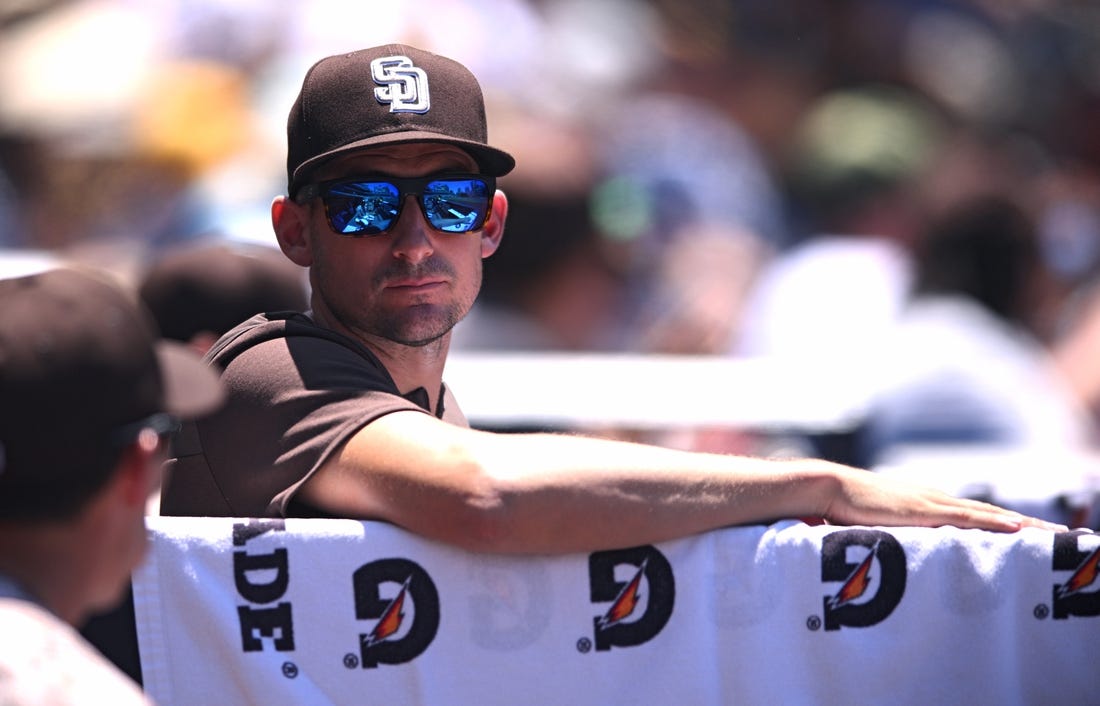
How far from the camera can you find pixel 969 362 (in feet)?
18.0

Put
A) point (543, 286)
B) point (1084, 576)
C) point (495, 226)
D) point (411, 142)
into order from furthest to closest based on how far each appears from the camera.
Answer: point (543, 286) < point (495, 226) < point (411, 142) < point (1084, 576)

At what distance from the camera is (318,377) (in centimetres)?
264

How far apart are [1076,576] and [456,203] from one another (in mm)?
1375

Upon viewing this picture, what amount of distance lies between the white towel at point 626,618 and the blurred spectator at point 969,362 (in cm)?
238

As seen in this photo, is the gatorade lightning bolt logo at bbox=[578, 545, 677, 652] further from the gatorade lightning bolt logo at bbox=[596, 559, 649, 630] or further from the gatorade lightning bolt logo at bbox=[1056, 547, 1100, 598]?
the gatorade lightning bolt logo at bbox=[1056, 547, 1100, 598]

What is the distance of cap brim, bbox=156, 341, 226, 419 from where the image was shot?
6.32ft

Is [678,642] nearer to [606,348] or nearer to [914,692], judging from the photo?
[914,692]

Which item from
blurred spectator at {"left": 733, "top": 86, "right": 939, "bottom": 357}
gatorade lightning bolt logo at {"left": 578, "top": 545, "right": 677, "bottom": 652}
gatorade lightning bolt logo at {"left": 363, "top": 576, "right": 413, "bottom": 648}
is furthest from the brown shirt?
blurred spectator at {"left": 733, "top": 86, "right": 939, "bottom": 357}

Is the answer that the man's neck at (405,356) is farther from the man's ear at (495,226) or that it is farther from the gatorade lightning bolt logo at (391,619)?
the gatorade lightning bolt logo at (391,619)

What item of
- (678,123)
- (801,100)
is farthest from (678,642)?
(801,100)

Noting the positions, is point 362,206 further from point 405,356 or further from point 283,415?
point 283,415

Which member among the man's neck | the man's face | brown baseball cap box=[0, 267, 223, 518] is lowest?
brown baseball cap box=[0, 267, 223, 518]

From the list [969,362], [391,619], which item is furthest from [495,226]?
[969,362]

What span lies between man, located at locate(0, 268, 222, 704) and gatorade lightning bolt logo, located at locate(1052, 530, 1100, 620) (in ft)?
5.02
